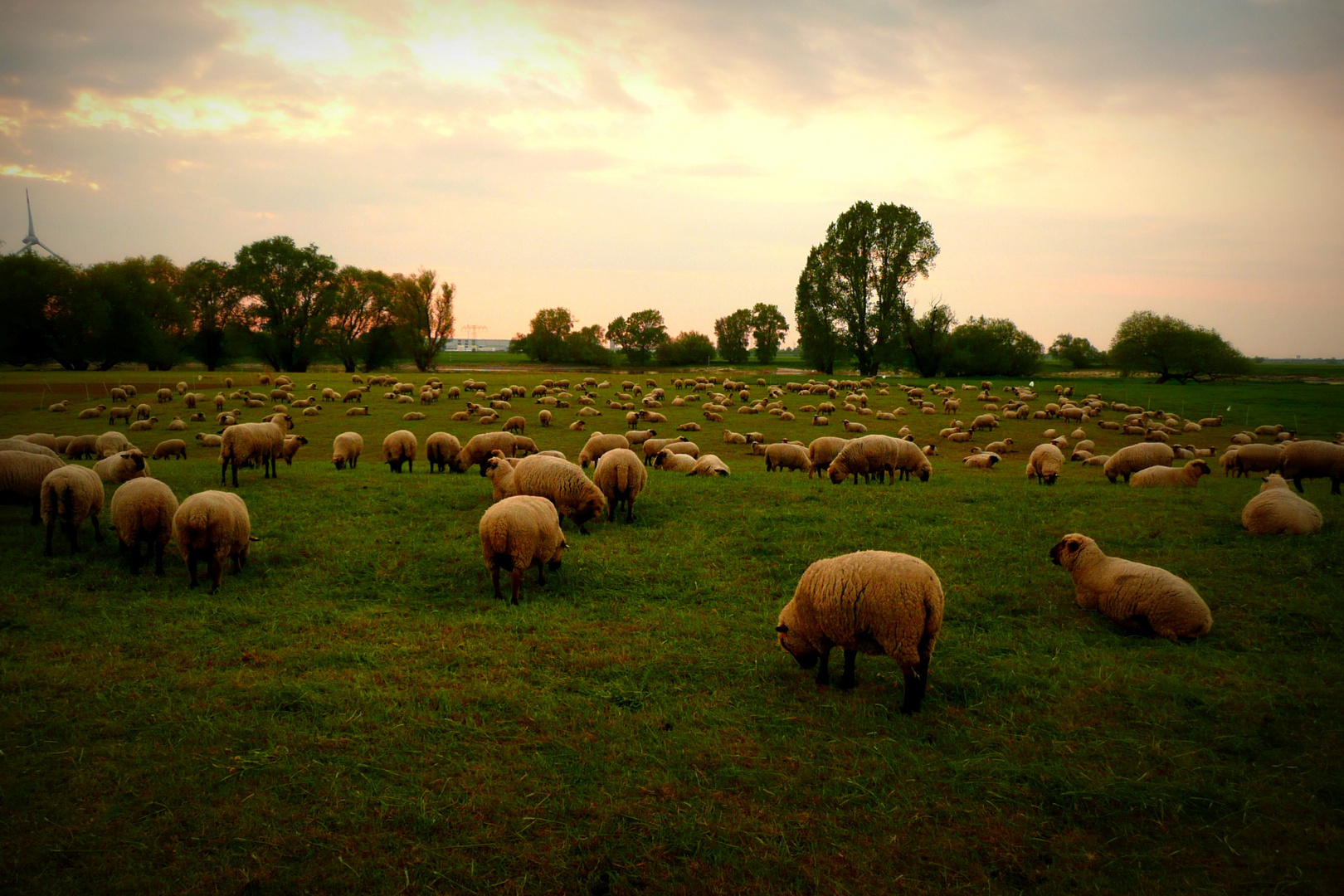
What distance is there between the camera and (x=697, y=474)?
20.3 metres

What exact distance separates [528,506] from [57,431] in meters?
34.2

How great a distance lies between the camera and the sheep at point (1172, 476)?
1725 centimetres

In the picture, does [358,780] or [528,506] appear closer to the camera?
[358,780]

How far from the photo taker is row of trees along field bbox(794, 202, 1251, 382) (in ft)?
235

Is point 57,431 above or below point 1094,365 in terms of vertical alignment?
below

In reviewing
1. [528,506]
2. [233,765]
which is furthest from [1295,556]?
[233,765]

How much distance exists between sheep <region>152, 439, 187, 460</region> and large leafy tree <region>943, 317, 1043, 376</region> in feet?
262

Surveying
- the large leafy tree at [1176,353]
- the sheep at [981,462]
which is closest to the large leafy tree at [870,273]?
the large leafy tree at [1176,353]

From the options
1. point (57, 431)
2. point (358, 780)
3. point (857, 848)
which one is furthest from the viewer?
point (57, 431)

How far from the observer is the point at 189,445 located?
28.5 m

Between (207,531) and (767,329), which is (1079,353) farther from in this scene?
(207,531)

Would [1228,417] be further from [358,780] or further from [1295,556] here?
[358,780]

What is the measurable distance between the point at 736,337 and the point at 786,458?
336ft

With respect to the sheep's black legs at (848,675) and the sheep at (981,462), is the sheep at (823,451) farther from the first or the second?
the sheep's black legs at (848,675)
